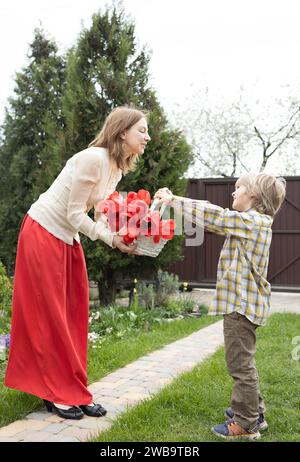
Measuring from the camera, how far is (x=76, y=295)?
3.12 meters

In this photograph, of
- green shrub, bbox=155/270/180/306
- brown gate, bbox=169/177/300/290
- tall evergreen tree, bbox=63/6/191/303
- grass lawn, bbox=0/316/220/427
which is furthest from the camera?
brown gate, bbox=169/177/300/290

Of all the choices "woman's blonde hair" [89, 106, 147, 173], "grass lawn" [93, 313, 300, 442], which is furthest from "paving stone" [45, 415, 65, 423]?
"woman's blonde hair" [89, 106, 147, 173]

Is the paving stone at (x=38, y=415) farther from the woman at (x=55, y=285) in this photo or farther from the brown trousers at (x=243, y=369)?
the brown trousers at (x=243, y=369)

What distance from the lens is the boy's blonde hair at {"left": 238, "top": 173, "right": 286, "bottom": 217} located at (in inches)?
102

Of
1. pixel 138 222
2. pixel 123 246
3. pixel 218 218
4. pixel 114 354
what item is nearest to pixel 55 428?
pixel 123 246

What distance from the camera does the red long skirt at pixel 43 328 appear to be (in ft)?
9.45

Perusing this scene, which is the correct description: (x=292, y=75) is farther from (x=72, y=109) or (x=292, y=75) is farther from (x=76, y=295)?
(x=76, y=295)

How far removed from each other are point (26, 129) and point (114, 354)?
23.7 ft

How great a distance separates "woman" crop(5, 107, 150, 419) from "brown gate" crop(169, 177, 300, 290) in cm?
745

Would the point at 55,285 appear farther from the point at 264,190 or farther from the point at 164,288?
the point at 164,288

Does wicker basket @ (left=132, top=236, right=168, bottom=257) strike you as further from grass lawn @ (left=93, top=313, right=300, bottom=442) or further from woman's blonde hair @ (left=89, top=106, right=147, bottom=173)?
grass lawn @ (left=93, top=313, right=300, bottom=442)

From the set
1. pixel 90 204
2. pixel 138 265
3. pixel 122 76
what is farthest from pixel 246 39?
pixel 90 204

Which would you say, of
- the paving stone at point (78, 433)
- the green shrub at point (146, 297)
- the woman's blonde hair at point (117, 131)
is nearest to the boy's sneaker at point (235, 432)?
the paving stone at point (78, 433)

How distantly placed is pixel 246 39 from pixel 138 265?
42.1 feet
